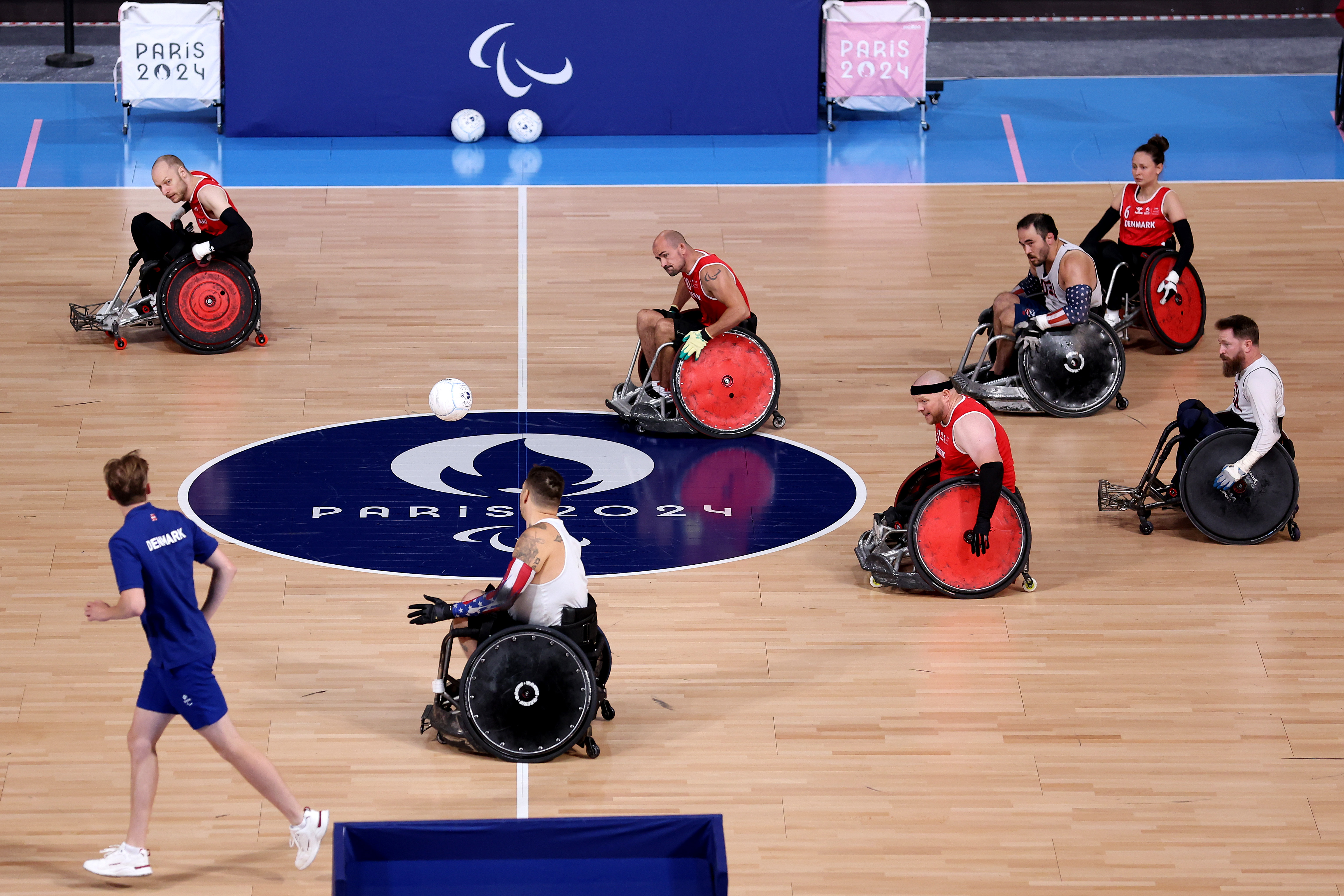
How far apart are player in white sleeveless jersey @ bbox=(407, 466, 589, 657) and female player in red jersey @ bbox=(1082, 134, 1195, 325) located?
6.29 meters

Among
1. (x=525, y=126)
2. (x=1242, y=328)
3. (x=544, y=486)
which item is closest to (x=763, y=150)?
(x=525, y=126)

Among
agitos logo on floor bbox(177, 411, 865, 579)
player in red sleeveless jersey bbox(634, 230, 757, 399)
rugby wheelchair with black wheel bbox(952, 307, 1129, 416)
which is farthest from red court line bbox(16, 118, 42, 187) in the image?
rugby wheelchair with black wheel bbox(952, 307, 1129, 416)

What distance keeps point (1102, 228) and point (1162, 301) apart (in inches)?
27.5

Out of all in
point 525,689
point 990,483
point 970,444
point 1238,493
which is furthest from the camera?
point 1238,493

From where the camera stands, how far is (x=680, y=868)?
21.8 feet

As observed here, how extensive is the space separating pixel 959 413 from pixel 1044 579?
1304 millimetres

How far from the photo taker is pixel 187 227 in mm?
12523

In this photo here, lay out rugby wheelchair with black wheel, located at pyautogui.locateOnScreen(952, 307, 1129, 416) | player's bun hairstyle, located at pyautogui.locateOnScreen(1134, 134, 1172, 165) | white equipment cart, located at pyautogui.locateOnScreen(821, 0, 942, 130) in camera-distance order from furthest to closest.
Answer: white equipment cart, located at pyautogui.locateOnScreen(821, 0, 942, 130)
player's bun hairstyle, located at pyautogui.locateOnScreen(1134, 134, 1172, 165)
rugby wheelchair with black wheel, located at pyautogui.locateOnScreen(952, 307, 1129, 416)

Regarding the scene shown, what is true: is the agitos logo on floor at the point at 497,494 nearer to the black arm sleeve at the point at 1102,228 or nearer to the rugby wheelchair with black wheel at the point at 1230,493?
the rugby wheelchair with black wheel at the point at 1230,493

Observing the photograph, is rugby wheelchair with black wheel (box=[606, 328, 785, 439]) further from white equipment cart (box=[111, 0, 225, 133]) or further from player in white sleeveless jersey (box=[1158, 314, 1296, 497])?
white equipment cart (box=[111, 0, 225, 133])

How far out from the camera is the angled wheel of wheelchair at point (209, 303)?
12.3 metres

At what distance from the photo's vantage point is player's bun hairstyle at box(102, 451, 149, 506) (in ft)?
21.6

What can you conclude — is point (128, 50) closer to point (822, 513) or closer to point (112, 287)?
point (112, 287)

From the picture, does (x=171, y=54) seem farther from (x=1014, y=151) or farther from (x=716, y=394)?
(x=1014, y=151)
